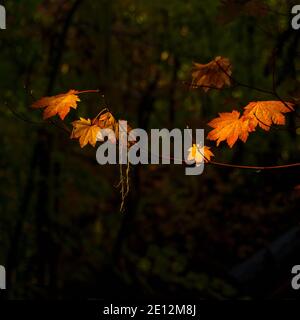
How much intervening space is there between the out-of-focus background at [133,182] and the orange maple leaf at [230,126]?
207cm

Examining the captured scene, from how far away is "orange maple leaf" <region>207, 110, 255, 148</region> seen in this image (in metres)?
2.73

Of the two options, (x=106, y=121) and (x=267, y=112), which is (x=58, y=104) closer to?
(x=106, y=121)

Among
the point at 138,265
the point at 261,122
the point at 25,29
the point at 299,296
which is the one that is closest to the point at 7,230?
the point at 138,265

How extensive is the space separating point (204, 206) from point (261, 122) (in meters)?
6.96

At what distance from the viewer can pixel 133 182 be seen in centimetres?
682

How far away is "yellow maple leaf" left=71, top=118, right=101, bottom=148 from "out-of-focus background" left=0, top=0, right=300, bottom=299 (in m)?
2.45

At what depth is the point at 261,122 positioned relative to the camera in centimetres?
263

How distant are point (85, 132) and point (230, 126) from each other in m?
0.73

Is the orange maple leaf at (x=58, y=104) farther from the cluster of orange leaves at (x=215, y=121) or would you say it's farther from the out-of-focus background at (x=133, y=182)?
the out-of-focus background at (x=133, y=182)

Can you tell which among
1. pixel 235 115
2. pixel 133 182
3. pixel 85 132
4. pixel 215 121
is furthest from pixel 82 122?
pixel 133 182

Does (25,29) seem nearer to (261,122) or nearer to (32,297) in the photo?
(32,297)

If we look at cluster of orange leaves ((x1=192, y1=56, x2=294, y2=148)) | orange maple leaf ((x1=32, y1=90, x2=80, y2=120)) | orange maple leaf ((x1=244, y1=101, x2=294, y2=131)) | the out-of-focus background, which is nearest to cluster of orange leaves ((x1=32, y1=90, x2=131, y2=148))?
orange maple leaf ((x1=32, y1=90, x2=80, y2=120))
